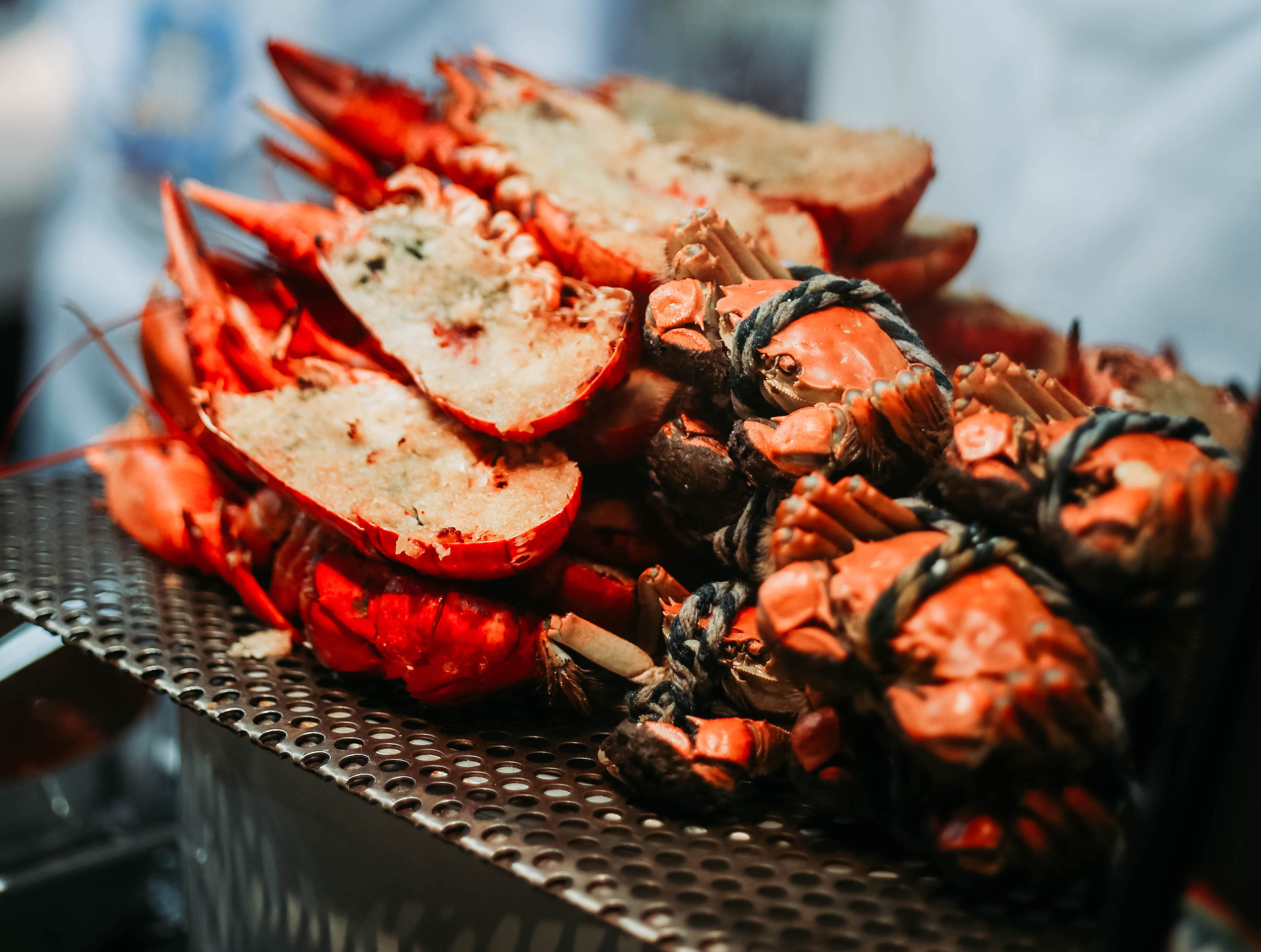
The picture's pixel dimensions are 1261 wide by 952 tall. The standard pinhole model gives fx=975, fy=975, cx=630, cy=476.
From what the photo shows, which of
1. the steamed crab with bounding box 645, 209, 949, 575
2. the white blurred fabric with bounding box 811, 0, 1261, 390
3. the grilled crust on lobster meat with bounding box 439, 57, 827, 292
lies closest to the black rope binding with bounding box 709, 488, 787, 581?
the steamed crab with bounding box 645, 209, 949, 575

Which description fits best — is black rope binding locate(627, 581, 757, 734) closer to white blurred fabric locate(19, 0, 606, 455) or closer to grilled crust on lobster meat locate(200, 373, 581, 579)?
grilled crust on lobster meat locate(200, 373, 581, 579)

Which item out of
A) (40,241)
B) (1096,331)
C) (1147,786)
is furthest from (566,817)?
(40,241)

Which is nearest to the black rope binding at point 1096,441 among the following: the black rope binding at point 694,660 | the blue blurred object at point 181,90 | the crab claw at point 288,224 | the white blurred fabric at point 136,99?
the black rope binding at point 694,660

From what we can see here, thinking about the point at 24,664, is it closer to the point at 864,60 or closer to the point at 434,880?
the point at 434,880

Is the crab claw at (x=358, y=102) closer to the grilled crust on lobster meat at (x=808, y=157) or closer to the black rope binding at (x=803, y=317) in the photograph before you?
the grilled crust on lobster meat at (x=808, y=157)

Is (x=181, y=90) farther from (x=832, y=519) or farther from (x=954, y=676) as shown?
(x=954, y=676)

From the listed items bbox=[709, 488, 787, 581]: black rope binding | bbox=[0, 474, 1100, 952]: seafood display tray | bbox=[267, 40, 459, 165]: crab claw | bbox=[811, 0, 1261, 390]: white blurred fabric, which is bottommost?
bbox=[0, 474, 1100, 952]: seafood display tray
